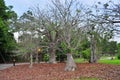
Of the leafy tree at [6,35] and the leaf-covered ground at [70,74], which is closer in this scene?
the leaf-covered ground at [70,74]

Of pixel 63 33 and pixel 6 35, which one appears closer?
pixel 63 33

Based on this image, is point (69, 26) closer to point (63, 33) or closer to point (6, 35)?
point (63, 33)

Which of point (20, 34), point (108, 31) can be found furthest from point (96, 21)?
point (20, 34)

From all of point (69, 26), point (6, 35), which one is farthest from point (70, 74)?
point (6, 35)

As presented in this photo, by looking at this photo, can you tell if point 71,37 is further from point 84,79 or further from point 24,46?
→ point 84,79

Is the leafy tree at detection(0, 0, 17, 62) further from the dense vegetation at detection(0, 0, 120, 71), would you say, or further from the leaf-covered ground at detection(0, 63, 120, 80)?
the leaf-covered ground at detection(0, 63, 120, 80)

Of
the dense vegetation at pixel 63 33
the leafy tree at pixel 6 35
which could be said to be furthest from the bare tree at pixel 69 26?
the leafy tree at pixel 6 35

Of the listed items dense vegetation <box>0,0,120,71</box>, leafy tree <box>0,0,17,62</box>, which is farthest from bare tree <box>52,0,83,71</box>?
leafy tree <box>0,0,17,62</box>

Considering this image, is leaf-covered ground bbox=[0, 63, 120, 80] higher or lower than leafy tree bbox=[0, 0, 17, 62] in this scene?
lower

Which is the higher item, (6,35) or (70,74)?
(6,35)

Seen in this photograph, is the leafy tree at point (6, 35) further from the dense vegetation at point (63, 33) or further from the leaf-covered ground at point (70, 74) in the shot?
the leaf-covered ground at point (70, 74)

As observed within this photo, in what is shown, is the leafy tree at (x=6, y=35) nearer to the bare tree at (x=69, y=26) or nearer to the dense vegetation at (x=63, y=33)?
the dense vegetation at (x=63, y=33)

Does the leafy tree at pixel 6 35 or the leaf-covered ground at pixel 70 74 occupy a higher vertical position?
the leafy tree at pixel 6 35

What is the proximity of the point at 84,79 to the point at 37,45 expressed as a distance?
20417mm
